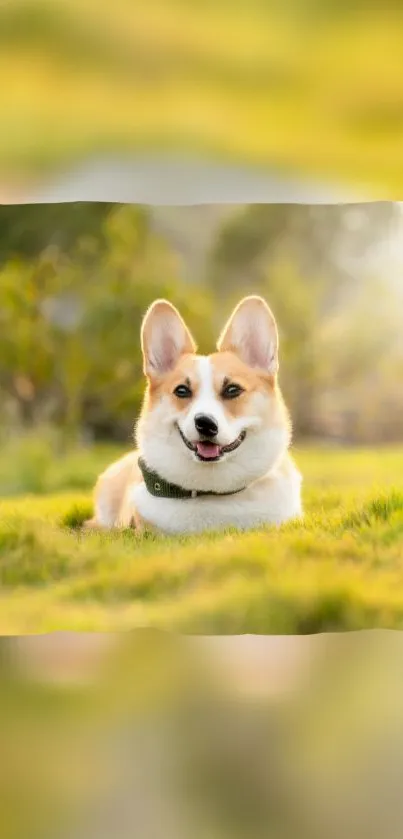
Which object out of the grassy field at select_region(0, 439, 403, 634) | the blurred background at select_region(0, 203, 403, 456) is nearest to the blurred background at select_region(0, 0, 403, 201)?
the blurred background at select_region(0, 203, 403, 456)

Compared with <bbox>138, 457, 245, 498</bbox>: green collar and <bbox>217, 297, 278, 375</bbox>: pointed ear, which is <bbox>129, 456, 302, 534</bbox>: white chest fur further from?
<bbox>217, 297, 278, 375</bbox>: pointed ear

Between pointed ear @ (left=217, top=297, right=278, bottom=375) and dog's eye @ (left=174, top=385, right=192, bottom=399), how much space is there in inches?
2.2

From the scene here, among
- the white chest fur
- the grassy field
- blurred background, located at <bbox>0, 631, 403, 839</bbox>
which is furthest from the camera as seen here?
the white chest fur

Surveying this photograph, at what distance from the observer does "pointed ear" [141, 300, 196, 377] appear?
850mm

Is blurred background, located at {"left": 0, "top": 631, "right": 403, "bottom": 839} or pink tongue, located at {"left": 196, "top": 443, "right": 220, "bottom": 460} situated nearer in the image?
blurred background, located at {"left": 0, "top": 631, "right": 403, "bottom": 839}

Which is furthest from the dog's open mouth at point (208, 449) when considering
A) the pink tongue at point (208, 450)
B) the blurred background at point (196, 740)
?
the blurred background at point (196, 740)

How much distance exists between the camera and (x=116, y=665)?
2.36 ft

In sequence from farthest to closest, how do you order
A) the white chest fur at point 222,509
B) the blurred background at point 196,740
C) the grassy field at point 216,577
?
the white chest fur at point 222,509
the grassy field at point 216,577
the blurred background at point 196,740

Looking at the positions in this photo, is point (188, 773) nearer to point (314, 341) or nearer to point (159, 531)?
point (159, 531)

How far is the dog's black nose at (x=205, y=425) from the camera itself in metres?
0.80

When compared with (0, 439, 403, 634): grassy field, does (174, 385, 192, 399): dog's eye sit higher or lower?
higher

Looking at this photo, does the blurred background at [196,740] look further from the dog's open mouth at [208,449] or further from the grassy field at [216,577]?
the dog's open mouth at [208,449]

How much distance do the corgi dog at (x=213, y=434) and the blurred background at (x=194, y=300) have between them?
0.03 metres

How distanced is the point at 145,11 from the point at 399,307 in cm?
35
